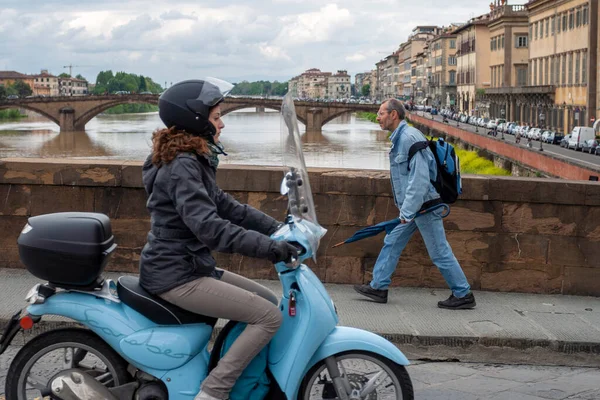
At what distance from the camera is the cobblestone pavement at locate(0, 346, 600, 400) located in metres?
4.01

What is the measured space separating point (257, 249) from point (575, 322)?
270 centimetres

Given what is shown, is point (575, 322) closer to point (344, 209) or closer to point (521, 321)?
point (521, 321)

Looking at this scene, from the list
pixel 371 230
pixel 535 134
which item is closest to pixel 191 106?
pixel 371 230

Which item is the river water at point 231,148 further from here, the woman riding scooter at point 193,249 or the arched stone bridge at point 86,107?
the woman riding scooter at point 193,249

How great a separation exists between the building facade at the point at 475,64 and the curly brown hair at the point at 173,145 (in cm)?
8439

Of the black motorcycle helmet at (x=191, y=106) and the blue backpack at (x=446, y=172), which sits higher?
the black motorcycle helmet at (x=191, y=106)

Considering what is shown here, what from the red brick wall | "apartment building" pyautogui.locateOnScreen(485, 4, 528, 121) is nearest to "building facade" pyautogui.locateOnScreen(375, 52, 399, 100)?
"apartment building" pyautogui.locateOnScreen(485, 4, 528, 121)

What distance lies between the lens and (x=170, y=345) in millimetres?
3180

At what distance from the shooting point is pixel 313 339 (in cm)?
316

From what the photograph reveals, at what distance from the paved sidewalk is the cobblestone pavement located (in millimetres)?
114

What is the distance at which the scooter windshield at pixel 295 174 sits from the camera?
10.3 ft

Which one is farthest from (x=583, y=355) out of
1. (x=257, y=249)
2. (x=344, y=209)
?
(x=257, y=249)

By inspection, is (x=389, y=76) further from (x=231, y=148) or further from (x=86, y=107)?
(x=231, y=148)

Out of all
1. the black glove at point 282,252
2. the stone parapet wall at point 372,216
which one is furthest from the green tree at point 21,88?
the black glove at point 282,252
